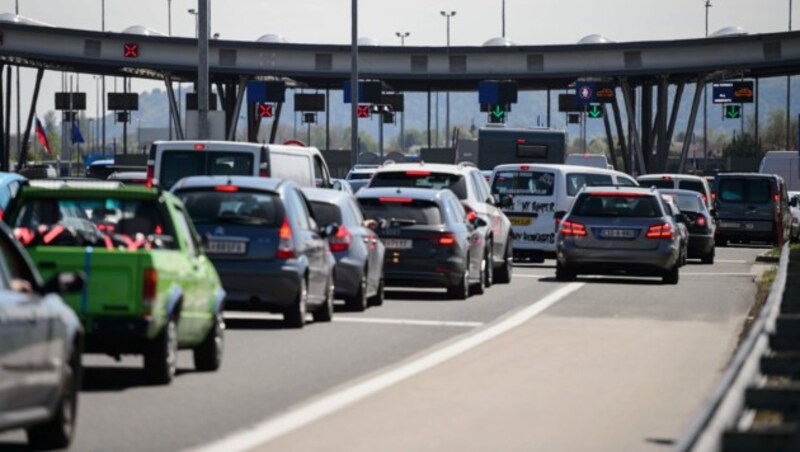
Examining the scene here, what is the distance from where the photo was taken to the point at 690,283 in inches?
1359

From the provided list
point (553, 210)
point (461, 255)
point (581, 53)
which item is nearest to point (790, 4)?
point (581, 53)

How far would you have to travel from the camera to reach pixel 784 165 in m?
79.6

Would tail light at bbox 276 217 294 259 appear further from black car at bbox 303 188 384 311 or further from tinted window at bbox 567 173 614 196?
tinted window at bbox 567 173 614 196

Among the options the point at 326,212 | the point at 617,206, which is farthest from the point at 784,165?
the point at 326,212

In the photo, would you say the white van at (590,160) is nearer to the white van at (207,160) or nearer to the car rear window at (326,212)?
the white van at (207,160)

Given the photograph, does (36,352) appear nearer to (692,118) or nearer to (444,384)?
(444,384)

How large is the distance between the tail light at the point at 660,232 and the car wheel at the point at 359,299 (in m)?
9.33

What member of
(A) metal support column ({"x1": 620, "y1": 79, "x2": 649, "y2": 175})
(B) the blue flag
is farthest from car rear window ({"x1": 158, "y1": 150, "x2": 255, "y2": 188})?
(B) the blue flag

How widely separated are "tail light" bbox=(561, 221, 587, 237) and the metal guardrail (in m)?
18.6

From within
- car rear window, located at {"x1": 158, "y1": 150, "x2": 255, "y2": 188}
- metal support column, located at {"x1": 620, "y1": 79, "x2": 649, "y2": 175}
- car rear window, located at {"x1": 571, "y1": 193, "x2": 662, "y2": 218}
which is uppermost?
metal support column, located at {"x1": 620, "y1": 79, "x2": 649, "y2": 175}

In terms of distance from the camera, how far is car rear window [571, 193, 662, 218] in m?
34.0

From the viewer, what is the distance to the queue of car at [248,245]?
11281mm

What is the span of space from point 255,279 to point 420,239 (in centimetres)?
716

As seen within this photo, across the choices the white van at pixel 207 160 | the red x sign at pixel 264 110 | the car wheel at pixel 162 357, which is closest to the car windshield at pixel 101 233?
the car wheel at pixel 162 357
